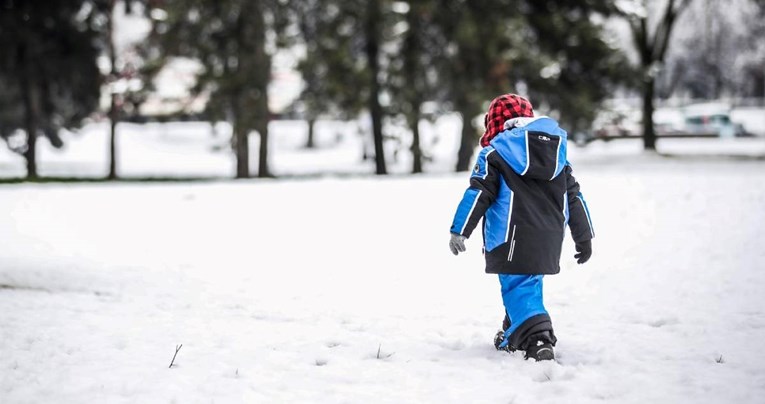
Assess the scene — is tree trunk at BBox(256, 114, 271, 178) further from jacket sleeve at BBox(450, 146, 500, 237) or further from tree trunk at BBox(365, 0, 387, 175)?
jacket sleeve at BBox(450, 146, 500, 237)

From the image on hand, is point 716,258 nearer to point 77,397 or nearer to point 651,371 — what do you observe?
point 651,371

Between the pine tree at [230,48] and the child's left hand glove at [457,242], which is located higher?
the pine tree at [230,48]

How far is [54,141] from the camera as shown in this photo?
29.4 metres

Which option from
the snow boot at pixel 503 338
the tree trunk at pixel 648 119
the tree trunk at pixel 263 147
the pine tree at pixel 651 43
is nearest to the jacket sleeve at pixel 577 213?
the snow boot at pixel 503 338

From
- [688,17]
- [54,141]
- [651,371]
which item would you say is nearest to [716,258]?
[651,371]

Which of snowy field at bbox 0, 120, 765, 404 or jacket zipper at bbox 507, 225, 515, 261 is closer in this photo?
snowy field at bbox 0, 120, 765, 404

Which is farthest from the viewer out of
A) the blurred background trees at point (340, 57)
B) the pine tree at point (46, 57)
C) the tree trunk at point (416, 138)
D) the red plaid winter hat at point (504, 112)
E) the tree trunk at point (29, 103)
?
the tree trunk at point (29, 103)

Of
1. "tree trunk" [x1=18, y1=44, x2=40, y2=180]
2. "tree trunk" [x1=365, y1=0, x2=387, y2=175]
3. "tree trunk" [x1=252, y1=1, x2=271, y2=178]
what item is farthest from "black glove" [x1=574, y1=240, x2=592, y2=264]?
"tree trunk" [x1=18, y1=44, x2=40, y2=180]

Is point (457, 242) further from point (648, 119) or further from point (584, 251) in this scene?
point (648, 119)

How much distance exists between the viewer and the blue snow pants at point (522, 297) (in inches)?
181

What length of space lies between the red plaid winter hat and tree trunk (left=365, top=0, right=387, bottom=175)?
50.0 feet

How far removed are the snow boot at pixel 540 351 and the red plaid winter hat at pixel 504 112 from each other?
1.21 metres

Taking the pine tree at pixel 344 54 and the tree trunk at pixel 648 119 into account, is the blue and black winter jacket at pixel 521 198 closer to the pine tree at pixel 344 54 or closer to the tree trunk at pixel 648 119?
the pine tree at pixel 344 54

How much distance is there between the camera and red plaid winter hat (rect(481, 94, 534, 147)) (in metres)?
4.70
